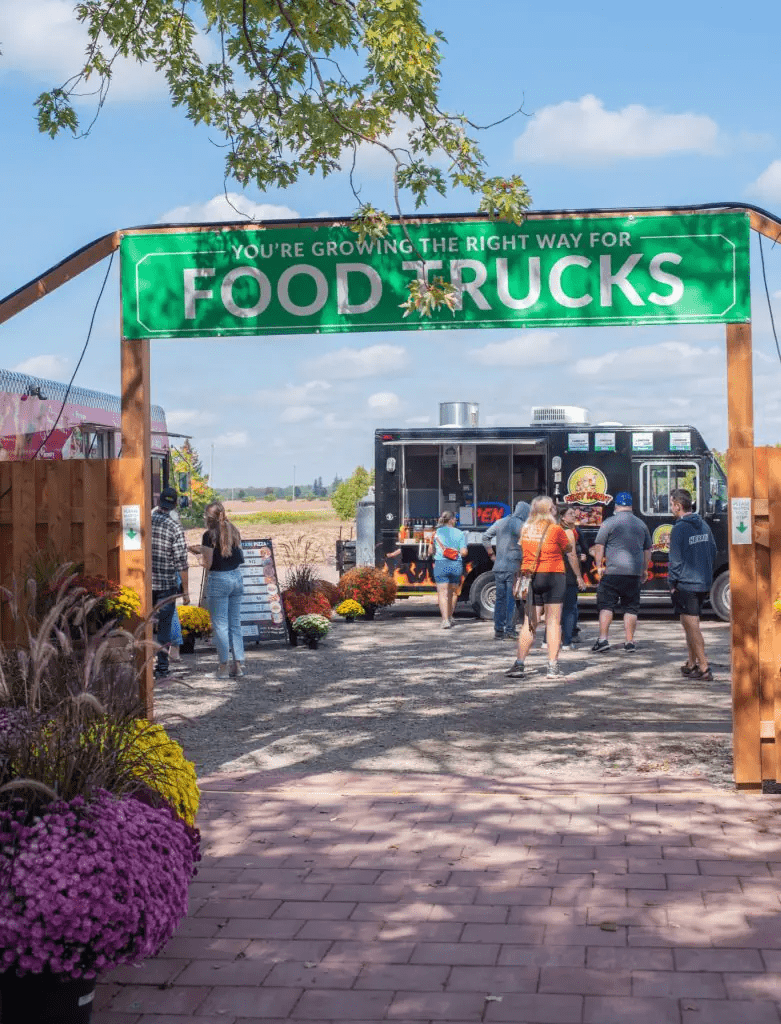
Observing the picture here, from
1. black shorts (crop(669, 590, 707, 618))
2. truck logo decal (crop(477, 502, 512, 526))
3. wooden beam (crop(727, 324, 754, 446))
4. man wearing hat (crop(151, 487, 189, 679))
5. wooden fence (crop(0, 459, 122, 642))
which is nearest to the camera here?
wooden beam (crop(727, 324, 754, 446))

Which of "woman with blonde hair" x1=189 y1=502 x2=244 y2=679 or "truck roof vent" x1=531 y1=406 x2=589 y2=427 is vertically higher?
"truck roof vent" x1=531 y1=406 x2=589 y2=427

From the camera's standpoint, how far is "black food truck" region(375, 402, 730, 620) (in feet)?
62.4

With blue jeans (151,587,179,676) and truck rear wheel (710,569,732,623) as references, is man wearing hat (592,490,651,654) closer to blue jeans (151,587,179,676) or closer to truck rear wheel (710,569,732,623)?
truck rear wheel (710,569,732,623)

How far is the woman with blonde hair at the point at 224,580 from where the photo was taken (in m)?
12.5

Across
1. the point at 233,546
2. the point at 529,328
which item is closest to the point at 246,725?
the point at 233,546

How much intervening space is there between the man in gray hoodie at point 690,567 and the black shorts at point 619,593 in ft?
6.19

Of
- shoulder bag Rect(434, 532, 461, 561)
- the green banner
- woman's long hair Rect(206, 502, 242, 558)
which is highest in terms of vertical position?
the green banner

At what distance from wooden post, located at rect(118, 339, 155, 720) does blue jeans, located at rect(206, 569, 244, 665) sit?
4.10m

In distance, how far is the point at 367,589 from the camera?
18.9 m

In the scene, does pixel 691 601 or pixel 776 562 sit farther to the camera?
pixel 691 601

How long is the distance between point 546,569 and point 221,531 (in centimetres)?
318

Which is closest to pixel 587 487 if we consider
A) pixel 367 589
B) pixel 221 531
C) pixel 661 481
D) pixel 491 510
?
pixel 661 481

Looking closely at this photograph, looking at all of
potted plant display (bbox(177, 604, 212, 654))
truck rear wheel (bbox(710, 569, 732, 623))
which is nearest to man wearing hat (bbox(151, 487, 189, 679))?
potted plant display (bbox(177, 604, 212, 654))

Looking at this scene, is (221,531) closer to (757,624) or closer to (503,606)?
(503,606)
